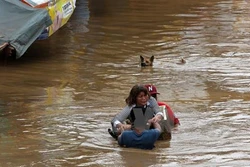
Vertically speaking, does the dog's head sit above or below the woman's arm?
below

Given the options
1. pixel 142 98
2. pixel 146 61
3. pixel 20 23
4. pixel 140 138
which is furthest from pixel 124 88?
pixel 20 23

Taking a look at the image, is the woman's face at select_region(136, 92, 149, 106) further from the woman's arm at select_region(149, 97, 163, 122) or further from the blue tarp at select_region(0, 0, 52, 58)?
the blue tarp at select_region(0, 0, 52, 58)

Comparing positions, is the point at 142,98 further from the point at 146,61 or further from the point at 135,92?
the point at 146,61

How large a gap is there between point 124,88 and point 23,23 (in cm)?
385

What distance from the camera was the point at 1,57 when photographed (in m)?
15.0

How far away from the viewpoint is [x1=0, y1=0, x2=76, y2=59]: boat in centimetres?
1433

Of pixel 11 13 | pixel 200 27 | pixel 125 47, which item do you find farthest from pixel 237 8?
pixel 11 13

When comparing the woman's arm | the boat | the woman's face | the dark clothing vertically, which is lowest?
the boat

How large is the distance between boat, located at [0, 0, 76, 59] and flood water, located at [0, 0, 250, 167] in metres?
0.42

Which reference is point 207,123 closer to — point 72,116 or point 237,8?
point 72,116

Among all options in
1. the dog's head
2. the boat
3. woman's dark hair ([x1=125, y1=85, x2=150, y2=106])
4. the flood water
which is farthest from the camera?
the boat

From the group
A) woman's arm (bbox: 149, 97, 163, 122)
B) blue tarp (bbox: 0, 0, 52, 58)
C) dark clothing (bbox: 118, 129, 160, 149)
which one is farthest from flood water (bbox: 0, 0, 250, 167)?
blue tarp (bbox: 0, 0, 52, 58)

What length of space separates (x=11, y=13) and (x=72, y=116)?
5600 mm

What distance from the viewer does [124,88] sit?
11.9 meters
